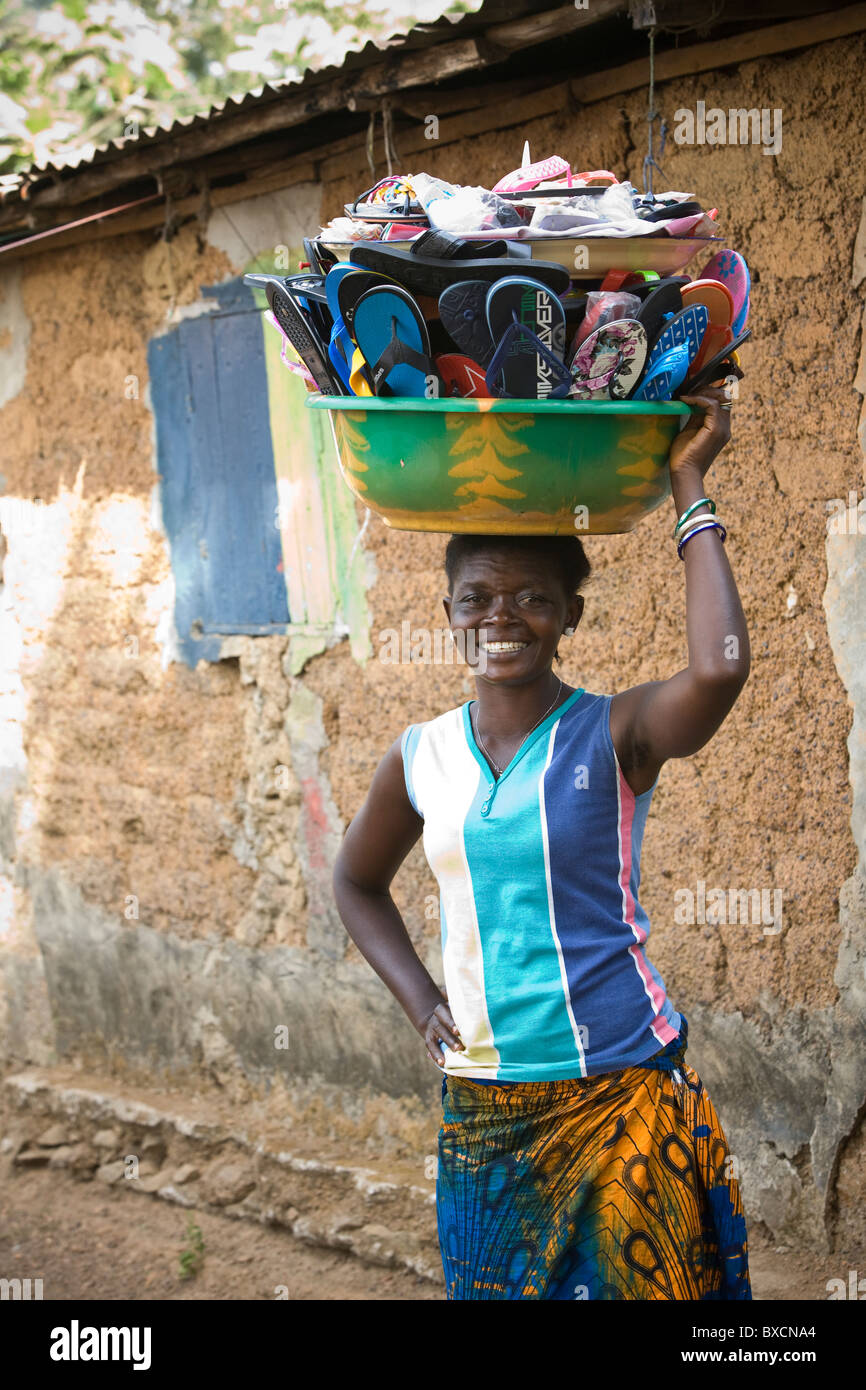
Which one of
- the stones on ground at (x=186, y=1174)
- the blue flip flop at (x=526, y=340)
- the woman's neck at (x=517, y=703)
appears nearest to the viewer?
the blue flip flop at (x=526, y=340)

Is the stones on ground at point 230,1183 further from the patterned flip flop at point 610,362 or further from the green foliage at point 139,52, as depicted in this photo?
the green foliage at point 139,52

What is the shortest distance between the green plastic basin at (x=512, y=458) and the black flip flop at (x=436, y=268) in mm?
164

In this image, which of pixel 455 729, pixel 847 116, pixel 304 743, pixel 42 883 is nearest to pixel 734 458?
pixel 847 116

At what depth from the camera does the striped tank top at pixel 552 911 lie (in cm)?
187

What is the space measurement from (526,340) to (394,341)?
189 millimetres

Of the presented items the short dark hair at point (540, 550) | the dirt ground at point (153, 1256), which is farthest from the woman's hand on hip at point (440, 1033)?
the dirt ground at point (153, 1256)

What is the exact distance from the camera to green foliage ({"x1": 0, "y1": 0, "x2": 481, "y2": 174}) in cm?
1044

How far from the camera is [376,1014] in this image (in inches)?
165

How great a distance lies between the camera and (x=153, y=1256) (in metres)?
4.16

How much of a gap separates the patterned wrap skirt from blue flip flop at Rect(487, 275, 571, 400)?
3.35 feet

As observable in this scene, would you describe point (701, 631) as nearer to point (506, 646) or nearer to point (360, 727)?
point (506, 646)

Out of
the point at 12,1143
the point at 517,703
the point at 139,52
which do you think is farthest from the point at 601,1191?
the point at 139,52
